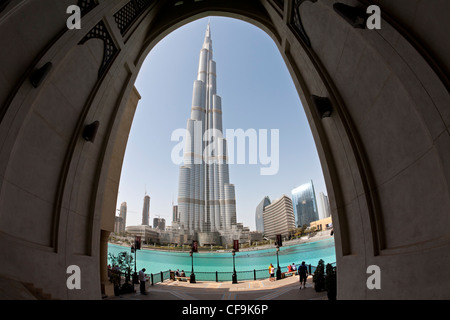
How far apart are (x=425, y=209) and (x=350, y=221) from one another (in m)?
2.56

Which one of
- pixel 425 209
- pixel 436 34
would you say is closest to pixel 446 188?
pixel 425 209

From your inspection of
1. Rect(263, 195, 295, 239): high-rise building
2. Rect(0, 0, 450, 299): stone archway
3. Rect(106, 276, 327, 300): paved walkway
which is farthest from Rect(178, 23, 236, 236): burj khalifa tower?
Rect(0, 0, 450, 299): stone archway

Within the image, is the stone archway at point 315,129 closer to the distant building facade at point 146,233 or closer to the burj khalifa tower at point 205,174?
the distant building facade at point 146,233

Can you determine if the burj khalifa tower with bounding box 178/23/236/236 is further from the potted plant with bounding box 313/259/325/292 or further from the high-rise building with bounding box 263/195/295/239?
the potted plant with bounding box 313/259/325/292

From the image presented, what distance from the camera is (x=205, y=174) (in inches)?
6122

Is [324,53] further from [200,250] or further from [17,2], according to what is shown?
[200,250]

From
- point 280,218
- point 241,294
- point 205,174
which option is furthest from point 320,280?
point 280,218

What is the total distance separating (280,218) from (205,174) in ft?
225

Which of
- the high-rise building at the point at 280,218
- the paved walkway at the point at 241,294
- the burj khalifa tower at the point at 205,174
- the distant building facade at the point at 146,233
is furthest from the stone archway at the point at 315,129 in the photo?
the high-rise building at the point at 280,218

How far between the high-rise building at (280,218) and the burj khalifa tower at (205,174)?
152 feet

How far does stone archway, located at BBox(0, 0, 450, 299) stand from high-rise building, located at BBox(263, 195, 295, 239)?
164 metres

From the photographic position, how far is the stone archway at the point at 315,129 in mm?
3576

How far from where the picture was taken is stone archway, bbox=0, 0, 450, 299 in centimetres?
358

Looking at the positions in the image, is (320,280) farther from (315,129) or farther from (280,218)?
(280,218)
